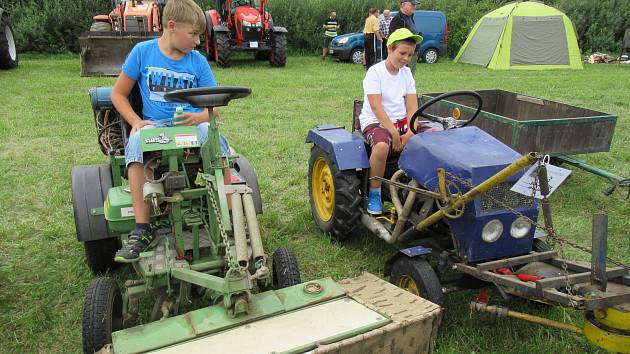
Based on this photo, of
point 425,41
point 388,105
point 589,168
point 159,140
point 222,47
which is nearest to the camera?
point 159,140

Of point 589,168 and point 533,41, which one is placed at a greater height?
point 533,41

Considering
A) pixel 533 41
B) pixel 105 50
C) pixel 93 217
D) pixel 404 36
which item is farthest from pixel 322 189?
pixel 533 41

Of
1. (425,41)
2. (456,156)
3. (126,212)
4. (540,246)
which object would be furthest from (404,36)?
(425,41)

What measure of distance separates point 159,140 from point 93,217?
0.92 m

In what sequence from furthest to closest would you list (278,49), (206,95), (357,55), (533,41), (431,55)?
(431,55) → (357,55) → (533,41) → (278,49) → (206,95)

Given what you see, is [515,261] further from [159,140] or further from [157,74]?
[157,74]

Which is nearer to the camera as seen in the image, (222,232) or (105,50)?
(222,232)

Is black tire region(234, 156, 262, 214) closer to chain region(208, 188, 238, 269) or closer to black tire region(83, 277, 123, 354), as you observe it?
chain region(208, 188, 238, 269)

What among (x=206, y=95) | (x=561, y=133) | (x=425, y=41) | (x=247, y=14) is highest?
(x=247, y=14)

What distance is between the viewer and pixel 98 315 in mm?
2443

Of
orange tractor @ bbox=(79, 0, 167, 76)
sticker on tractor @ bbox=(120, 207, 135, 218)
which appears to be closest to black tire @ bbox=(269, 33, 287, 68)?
orange tractor @ bbox=(79, 0, 167, 76)

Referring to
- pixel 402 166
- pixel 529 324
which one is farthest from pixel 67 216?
pixel 529 324

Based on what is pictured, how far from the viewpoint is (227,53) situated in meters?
13.3

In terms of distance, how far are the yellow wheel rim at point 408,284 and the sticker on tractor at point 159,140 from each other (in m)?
1.50
